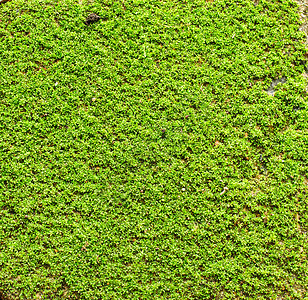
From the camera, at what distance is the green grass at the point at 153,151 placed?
16.9 feet

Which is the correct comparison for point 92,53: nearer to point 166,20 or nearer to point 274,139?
point 166,20

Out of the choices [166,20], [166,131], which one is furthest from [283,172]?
[166,20]

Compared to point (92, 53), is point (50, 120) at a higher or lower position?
lower

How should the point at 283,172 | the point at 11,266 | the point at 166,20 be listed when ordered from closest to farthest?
the point at 11,266 → the point at 283,172 → the point at 166,20

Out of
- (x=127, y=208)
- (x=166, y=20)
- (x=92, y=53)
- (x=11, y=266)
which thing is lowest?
(x=11, y=266)

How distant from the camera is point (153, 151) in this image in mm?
5477

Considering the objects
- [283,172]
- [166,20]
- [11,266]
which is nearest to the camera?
[11,266]

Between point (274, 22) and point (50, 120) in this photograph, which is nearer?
point (50, 120)

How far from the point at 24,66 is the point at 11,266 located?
13.1ft

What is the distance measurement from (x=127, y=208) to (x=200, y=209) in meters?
1.42

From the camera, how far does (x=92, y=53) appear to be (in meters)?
5.79

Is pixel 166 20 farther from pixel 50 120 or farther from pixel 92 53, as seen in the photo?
pixel 50 120

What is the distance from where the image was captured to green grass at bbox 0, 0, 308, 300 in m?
5.14

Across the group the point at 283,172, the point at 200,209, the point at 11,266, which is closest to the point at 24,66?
the point at 11,266
